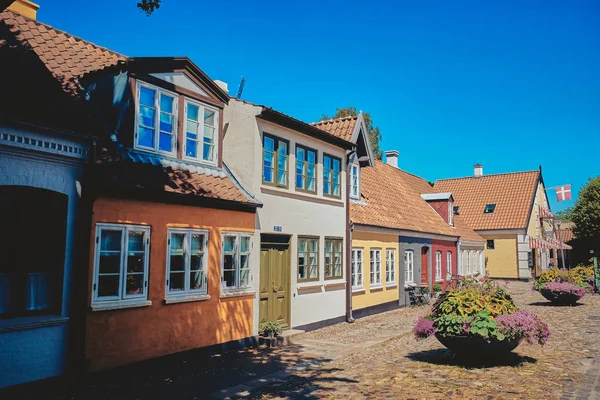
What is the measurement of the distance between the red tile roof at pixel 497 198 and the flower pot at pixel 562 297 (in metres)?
14.4

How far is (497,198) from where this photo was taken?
121 ft

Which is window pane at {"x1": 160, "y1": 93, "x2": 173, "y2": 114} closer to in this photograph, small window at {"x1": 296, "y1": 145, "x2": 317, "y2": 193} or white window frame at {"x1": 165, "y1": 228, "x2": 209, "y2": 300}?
white window frame at {"x1": 165, "y1": 228, "x2": 209, "y2": 300}

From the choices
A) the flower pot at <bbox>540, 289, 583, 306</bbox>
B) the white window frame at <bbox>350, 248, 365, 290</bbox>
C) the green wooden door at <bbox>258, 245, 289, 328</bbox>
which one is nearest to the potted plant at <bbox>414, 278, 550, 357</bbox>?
the green wooden door at <bbox>258, 245, 289, 328</bbox>

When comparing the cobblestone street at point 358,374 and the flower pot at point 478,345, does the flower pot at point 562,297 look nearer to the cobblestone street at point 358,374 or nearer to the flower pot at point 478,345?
the cobblestone street at point 358,374

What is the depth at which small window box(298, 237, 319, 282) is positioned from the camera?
13.7 m

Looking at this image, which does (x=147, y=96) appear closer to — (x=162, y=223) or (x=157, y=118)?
(x=157, y=118)

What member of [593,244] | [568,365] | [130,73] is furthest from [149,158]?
[593,244]

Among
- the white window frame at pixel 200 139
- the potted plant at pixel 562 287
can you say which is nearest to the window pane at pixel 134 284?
the white window frame at pixel 200 139

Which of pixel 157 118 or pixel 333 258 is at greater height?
pixel 157 118

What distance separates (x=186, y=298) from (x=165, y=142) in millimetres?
3318

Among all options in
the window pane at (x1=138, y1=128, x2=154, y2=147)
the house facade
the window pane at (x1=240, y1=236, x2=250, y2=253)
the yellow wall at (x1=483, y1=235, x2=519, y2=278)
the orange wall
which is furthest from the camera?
the yellow wall at (x1=483, y1=235, x2=519, y2=278)

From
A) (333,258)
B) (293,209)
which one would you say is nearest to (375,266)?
(333,258)

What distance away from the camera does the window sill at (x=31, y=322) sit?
695 centimetres

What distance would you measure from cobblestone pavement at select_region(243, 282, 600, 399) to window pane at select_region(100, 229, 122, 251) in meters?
3.54
